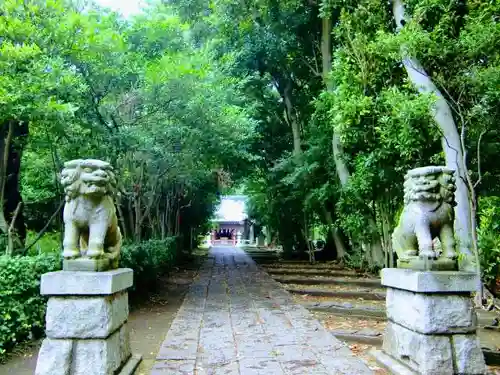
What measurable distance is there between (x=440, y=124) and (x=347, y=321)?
359 cm

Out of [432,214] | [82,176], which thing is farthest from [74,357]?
[432,214]

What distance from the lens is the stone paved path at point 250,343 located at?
452 centimetres

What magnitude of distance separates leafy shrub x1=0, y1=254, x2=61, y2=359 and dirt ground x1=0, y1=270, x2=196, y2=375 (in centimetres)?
19

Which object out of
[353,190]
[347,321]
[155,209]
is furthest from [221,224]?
[347,321]

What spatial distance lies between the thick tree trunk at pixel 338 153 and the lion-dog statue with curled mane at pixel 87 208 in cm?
900

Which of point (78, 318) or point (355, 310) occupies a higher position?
point (78, 318)

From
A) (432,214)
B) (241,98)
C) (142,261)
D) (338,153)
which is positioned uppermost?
(241,98)

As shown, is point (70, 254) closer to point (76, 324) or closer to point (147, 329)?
point (76, 324)

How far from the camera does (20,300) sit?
589 cm

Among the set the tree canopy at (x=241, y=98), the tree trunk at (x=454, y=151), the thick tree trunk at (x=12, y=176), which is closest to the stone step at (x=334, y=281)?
the tree canopy at (x=241, y=98)

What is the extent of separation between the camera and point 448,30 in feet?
27.6

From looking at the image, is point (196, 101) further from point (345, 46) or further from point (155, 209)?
point (155, 209)

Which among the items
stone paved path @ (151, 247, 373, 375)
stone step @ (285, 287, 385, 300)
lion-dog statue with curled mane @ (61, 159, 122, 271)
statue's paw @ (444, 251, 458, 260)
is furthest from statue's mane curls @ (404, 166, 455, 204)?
stone step @ (285, 287, 385, 300)

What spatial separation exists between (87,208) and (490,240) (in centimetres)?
780
